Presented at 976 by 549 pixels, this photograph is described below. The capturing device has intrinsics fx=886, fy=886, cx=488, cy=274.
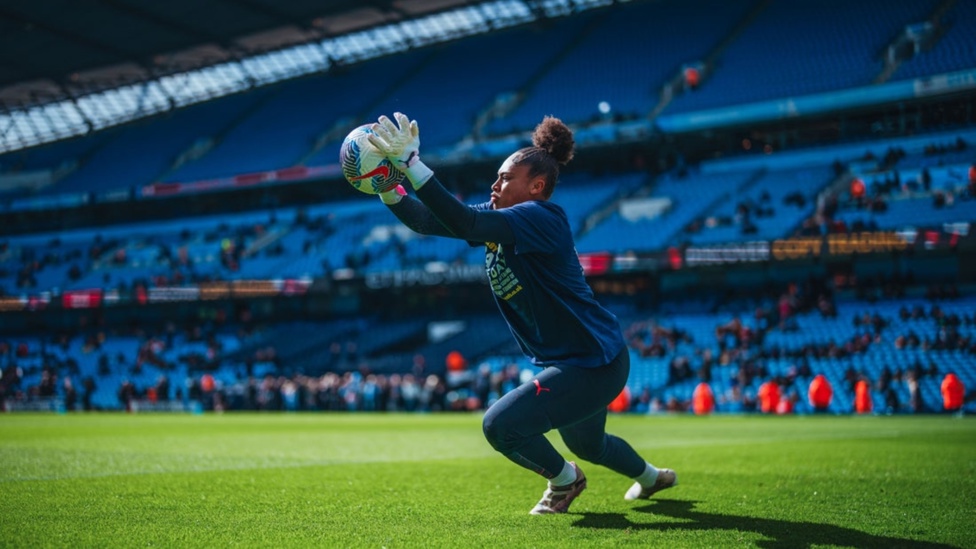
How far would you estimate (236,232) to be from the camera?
46.7 meters

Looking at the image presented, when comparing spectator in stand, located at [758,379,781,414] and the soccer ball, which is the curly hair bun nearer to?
the soccer ball

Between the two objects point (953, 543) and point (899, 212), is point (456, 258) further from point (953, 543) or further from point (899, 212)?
point (953, 543)

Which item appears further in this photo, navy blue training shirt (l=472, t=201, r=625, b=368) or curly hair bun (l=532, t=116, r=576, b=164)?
curly hair bun (l=532, t=116, r=576, b=164)

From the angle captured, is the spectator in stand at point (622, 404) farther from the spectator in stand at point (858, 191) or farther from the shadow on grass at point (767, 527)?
the shadow on grass at point (767, 527)

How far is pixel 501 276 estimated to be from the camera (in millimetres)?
5254

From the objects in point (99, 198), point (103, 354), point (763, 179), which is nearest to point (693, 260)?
point (763, 179)

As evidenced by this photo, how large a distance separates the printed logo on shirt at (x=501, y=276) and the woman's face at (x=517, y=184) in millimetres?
317

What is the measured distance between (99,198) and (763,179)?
3539 centimetres

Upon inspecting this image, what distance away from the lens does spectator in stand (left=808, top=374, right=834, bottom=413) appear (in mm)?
24719

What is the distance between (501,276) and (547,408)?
0.82 meters

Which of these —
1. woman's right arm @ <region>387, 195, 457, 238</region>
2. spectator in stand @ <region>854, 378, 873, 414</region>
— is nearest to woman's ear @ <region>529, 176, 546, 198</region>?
woman's right arm @ <region>387, 195, 457, 238</region>

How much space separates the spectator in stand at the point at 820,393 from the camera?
81.1 ft

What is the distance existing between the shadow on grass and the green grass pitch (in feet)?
0.04

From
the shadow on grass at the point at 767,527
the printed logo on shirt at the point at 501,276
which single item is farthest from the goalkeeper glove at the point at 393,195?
the shadow on grass at the point at 767,527
